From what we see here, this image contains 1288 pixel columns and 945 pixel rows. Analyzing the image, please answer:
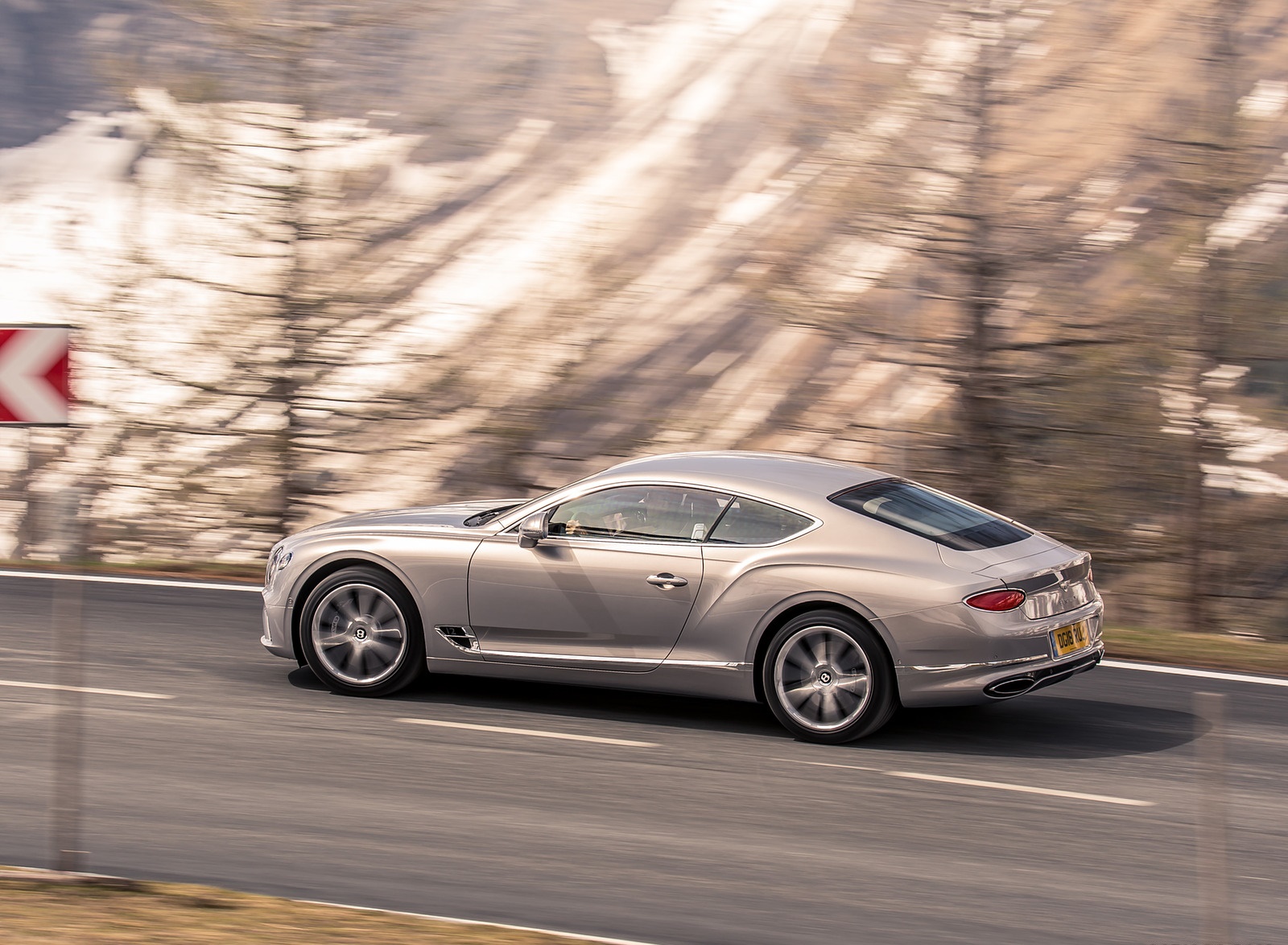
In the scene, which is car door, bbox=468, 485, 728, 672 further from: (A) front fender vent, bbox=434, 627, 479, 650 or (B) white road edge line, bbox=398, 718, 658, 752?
(B) white road edge line, bbox=398, 718, 658, 752

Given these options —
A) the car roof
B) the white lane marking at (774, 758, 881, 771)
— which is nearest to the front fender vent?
the car roof

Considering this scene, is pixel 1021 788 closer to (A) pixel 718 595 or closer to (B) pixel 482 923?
(A) pixel 718 595

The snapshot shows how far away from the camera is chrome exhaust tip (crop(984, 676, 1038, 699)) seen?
740 cm

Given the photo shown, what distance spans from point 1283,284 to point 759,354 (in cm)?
4972

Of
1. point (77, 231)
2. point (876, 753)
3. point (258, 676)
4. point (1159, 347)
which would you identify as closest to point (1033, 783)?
point (876, 753)

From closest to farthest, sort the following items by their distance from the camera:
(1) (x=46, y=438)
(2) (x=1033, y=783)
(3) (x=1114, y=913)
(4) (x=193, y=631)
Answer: (3) (x=1114, y=913) → (2) (x=1033, y=783) → (4) (x=193, y=631) → (1) (x=46, y=438)

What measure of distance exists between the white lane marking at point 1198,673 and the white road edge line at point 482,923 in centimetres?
545

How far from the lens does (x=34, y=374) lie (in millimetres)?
5922

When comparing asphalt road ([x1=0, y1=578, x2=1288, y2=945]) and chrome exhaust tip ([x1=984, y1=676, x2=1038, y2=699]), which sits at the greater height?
chrome exhaust tip ([x1=984, y1=676, x2=1038, y2=699])

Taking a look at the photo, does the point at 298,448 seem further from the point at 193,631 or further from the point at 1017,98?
the point at 1017,98

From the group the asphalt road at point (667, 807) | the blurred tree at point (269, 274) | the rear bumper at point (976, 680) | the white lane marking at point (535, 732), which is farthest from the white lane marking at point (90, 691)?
the blurred tree at point (269, 274)

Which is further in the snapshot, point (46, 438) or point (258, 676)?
point (46, 438)

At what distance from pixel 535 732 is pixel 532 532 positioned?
107cm

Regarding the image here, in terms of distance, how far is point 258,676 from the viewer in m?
9.16
